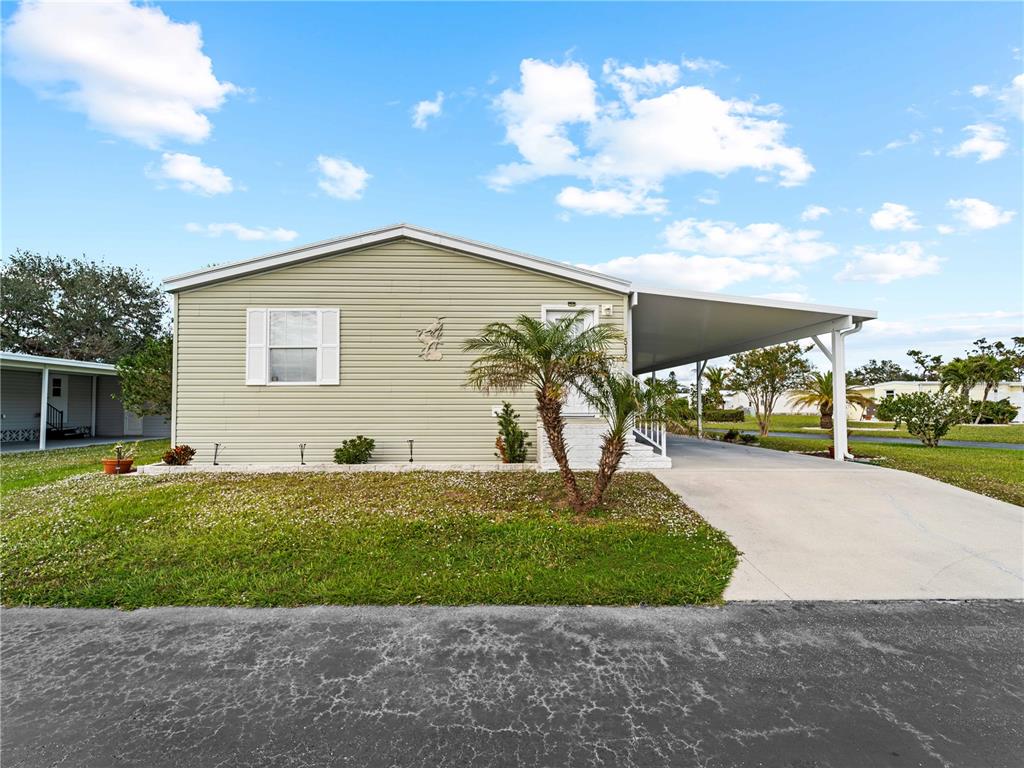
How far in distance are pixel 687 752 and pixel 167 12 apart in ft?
38.3

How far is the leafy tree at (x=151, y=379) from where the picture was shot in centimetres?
1118

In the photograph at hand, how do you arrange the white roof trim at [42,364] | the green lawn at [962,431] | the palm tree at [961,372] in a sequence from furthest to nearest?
the palm tree at [961,372] → the green lawn at [962,431] → the white roof trim at [42,364]

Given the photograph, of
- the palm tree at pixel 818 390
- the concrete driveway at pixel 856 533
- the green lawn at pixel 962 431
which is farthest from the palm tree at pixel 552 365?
the palm tree at pixel 818 390

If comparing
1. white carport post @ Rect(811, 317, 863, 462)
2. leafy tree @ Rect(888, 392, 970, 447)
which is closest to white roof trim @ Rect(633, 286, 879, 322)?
white carport post @ Rect(811, 317, 863, 462)

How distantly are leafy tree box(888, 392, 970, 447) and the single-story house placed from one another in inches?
307

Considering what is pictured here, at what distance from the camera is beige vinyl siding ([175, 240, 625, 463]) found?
8672 millimetres

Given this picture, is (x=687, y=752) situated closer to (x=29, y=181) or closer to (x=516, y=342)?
(x=516, y=342)

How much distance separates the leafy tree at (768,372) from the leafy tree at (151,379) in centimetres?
1904

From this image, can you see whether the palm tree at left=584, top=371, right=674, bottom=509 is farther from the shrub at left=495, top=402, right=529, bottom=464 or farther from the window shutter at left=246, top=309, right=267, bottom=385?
the window shutter at left=246, top=309, right=267, bottom=385

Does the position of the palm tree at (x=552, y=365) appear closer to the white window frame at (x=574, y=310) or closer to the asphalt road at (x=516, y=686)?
the asphalt road at (x=516, y=686)

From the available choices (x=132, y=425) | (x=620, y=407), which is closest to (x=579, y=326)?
(x=620, y=407)

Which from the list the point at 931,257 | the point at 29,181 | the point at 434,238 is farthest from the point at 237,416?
the point at 931,257

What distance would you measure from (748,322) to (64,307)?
113 ft

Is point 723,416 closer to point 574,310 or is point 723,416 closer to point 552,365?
point 574,310
